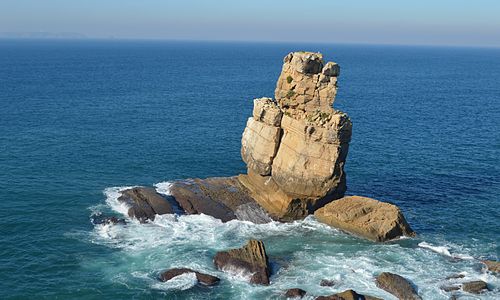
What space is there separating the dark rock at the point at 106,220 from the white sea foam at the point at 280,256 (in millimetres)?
774

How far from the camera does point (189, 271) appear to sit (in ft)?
161

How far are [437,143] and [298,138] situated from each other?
43.2 metres

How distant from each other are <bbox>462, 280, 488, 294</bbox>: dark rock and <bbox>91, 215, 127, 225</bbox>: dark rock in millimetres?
35837

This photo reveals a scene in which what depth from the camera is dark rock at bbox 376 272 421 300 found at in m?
45.8

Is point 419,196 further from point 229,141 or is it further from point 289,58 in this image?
point 229,141

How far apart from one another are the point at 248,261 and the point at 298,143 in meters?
18.2

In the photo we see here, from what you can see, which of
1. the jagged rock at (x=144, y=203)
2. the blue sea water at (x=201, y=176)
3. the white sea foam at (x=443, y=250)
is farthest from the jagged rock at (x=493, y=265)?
the jagged rock at (x=144, y=203)

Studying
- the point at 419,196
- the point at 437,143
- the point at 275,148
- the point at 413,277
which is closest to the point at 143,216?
the point at 275,148

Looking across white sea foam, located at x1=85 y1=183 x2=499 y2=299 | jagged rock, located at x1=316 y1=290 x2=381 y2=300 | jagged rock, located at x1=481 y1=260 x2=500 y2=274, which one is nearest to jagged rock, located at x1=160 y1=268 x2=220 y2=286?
white sea foam, located at x1=85 y1=183 x2=499 y2=299

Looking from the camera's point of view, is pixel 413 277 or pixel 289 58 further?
pixel 289 58

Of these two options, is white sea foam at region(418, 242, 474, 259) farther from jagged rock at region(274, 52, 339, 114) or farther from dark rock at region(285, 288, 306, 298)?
jagged rock at region(274, 52, 339, 114)

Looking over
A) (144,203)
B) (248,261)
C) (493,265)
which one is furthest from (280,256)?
(493,265)

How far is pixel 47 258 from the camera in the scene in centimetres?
5169

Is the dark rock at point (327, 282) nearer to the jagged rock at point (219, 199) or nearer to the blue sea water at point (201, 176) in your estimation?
the blue sea water at point (201, 176)
